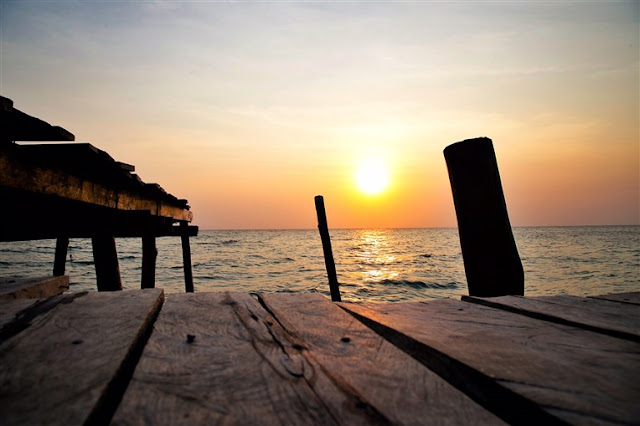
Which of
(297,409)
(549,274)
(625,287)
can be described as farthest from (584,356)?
(549,274)

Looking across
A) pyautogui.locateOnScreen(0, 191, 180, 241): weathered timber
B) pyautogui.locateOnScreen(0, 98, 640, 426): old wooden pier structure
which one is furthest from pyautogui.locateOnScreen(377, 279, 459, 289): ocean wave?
pyautogui.locateOnScreen(0, 98, 640, 426): old wooden pier structure

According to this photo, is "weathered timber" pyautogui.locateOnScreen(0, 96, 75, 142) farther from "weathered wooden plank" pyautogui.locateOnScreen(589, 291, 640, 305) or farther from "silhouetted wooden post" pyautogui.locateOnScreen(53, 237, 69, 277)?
"silhouetted wooden post" pyautogui.locateOnScreen(53, 237, 69, 277)

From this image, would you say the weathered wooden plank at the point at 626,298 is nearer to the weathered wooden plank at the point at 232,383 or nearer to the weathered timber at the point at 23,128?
the weathered wooden plank at the point at 232,383

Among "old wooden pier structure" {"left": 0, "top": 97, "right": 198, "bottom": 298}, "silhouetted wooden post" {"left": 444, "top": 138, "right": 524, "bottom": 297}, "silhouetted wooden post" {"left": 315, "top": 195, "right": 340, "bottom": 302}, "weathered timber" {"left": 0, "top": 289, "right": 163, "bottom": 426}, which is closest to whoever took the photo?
"weathered timber" {"left": 0, "top": 289, "right": 163, "bottom": 426}

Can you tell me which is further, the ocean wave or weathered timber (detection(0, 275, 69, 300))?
the ocean wave

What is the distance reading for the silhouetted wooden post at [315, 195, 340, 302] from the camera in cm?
755

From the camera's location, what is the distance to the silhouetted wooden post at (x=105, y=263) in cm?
760

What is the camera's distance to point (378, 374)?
0.92m

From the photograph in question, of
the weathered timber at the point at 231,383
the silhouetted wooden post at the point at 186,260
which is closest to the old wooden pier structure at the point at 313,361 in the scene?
the weathered timber at the point at 231,383

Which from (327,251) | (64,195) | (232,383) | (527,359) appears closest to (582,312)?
(527,359)

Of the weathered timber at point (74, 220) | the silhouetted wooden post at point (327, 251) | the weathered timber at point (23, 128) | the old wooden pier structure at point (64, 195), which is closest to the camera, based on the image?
the weathered timber at point (23, 128)

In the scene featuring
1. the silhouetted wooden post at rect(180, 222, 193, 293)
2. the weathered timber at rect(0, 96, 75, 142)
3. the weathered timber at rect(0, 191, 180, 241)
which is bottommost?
the silhouetted wooden post at rect(180, 222, 193, 293)

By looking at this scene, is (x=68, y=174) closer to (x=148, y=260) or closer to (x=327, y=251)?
(x=327, y=251)

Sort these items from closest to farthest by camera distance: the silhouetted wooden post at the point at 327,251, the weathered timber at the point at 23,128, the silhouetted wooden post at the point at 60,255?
the weathered timber at the point at 23,128 → the silhouetted wooden post at the point at 327,251 → the silhouetted wooden post at the point at 60,255
